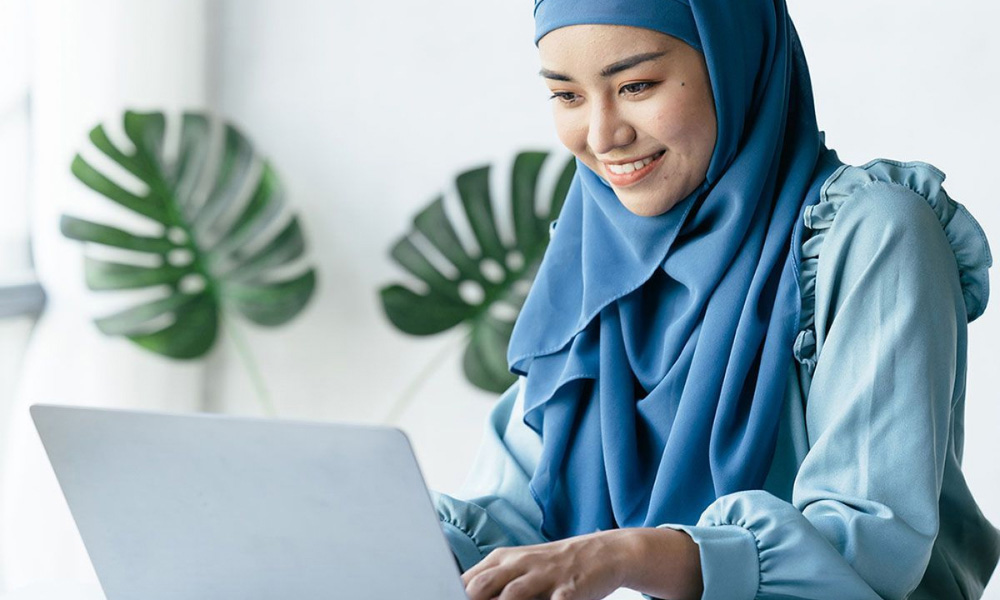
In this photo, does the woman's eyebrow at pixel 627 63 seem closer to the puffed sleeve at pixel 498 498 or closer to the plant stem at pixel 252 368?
the puffed sleeve at pixel 498 498

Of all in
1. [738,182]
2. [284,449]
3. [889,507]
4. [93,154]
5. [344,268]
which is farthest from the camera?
[344,268]

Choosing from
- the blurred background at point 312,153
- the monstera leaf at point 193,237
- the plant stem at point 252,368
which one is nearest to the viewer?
the blurred background at point 312,153

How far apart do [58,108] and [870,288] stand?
2018 millimetres

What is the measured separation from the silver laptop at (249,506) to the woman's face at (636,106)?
1.58 ft

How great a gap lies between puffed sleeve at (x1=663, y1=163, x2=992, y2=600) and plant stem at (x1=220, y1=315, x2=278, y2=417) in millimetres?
2026

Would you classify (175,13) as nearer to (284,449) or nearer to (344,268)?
(344,268)

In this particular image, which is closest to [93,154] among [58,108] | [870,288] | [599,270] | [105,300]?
[58,108]

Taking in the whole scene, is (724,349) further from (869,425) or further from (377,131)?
(377,131)

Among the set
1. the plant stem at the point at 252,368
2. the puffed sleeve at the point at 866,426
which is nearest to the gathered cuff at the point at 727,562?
the puffed sleeve at the point at 866,426

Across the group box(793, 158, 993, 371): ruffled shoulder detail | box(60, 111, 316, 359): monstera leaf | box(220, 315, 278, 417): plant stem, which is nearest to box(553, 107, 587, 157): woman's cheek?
box(793, 158, 993, 371): ruffled shoulder detail

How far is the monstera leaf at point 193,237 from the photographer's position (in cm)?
261

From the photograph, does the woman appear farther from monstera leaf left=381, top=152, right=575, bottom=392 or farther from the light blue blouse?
monstera leaf left=381, top=152, right=575, bottom=392

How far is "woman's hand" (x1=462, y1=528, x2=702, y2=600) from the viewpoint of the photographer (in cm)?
91

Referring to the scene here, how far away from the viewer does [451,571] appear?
865 millimetres
